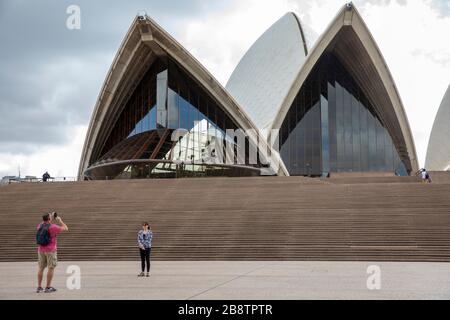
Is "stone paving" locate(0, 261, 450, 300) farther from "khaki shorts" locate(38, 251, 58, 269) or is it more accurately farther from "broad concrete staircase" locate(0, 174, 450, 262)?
"broad concrete staircase" locate(0, 174, 450, 262)

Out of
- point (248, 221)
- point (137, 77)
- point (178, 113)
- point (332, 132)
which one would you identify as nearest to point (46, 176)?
point (178, 113)

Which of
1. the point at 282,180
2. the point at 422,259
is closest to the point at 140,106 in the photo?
the point at 282,180

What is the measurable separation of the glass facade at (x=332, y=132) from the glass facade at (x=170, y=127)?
361 cm

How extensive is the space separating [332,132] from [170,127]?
10.1 m

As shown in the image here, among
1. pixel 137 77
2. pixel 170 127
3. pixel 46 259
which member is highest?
pixel 137 77

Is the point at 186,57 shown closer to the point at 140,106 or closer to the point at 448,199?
the point at 140,106

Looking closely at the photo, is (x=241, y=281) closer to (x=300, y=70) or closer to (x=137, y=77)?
(x=300, y=70)

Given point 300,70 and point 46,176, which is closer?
point 46,176

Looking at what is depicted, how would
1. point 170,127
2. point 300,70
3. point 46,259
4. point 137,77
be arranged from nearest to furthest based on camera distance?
1. point 46,259
2. point 300,70
3. point 170,127
4. point 137,77

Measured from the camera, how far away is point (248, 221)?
16047mm

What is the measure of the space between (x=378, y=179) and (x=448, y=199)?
7.27m

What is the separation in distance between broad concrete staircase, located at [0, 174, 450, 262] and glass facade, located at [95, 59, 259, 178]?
1135 centimetres

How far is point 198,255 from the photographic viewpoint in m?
14.0

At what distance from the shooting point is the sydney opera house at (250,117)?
3319 centimetres
